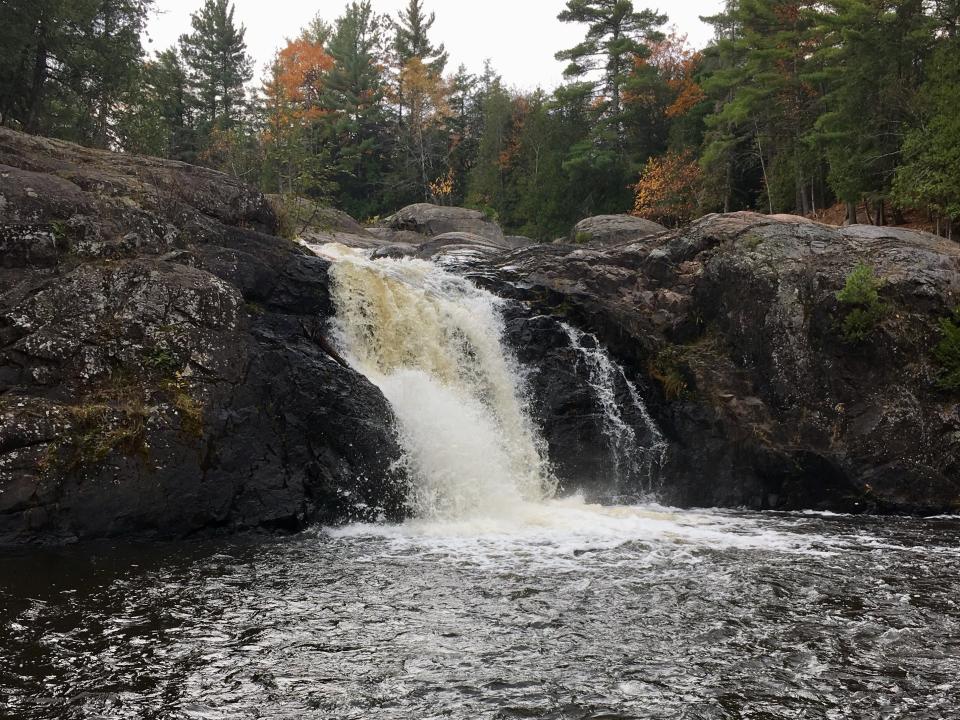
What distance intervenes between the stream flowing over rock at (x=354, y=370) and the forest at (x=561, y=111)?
21.2ft

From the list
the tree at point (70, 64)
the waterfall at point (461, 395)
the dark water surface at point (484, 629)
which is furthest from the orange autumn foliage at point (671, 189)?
the dark water surface at point (484, 629)

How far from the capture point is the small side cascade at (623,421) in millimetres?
13664

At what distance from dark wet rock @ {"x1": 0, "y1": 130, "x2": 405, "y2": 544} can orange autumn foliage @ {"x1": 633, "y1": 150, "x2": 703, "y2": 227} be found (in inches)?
904

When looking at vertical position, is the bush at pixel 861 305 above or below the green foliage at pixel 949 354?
above

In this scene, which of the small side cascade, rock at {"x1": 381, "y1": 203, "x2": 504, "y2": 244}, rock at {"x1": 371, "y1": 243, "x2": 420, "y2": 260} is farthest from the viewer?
rock at {"x1": 381, "y1": 203, "x2": 504, "y2": 244}

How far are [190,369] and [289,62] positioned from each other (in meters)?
43.8

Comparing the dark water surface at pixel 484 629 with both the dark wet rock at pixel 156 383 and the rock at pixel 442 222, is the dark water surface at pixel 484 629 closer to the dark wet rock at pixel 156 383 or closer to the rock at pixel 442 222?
the dark wet rock at pixel 156 383

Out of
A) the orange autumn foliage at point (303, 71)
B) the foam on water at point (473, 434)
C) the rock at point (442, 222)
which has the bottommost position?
the foam on water at point (473, 434)

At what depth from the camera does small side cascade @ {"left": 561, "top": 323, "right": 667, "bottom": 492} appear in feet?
44.8

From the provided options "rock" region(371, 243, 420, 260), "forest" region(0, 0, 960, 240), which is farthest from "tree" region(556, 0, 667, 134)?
"rock" region(371, 243, 420, 260)

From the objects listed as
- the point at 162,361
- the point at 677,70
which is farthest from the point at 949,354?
the point at 677,70

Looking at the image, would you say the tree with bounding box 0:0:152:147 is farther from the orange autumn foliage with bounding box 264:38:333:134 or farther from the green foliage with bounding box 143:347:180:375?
the orange autumn foliage with bounding box 264:38:333:134

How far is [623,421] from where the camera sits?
14.0m

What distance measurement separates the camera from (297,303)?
501 inches
